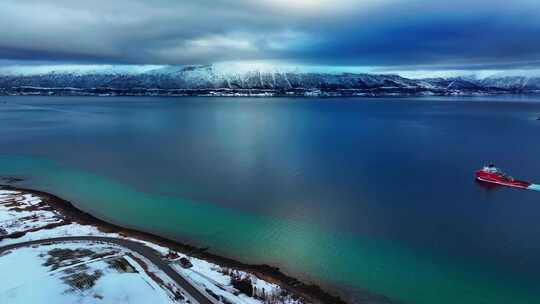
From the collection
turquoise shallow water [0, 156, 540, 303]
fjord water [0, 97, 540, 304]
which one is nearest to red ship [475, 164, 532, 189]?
fjord water [0, 97, 540, 304]

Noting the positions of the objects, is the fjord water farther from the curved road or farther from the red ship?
the curved road

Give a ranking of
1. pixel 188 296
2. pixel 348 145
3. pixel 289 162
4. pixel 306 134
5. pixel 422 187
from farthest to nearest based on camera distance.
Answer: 1. pixel 306 134
2. pixel 348 145
3. pixel 289 162
4. pixel 422 187
5. pixel 188 296

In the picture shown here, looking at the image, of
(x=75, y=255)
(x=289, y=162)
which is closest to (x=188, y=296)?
(x=75, y=255)

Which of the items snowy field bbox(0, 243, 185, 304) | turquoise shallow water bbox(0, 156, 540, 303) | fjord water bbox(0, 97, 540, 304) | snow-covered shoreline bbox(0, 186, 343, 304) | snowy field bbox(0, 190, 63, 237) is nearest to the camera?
snowy field bbox(0, 243, 185, 304)

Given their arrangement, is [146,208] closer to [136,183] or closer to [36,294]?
[136,183]

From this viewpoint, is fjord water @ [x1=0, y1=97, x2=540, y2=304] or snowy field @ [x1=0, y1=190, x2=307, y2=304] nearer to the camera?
snowy field @ [x1=0, y1=190, x2=307, y2=304]

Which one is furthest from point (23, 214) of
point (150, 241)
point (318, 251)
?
point (318, 251)

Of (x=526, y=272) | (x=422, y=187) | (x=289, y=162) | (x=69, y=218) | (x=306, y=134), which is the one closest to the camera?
(x=526, y=272)
